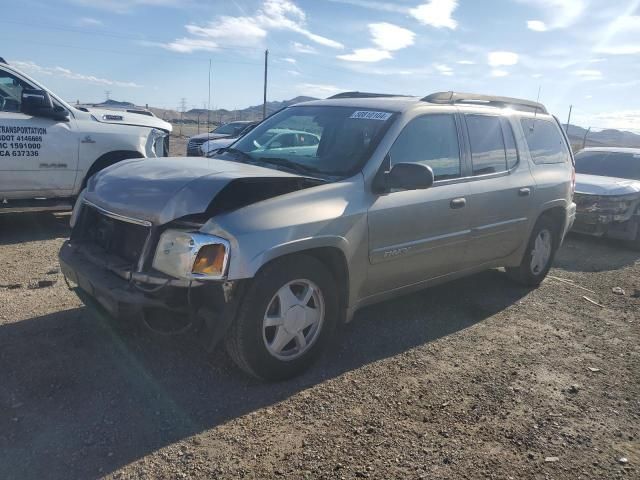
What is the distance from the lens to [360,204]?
3689 mm

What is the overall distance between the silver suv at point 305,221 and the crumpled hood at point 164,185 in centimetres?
1

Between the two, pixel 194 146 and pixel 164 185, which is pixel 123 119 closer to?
pixel 164 185

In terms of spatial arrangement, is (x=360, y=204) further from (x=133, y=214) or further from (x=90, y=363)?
(x=90, y=363)

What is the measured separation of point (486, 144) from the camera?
488 centimetres

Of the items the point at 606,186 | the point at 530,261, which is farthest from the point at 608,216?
the point at 530,261

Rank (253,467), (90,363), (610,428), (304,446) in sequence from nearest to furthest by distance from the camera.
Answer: (253,467), (304,446), (610,428), (90,363)

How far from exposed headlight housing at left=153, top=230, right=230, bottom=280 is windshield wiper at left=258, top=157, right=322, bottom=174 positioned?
110cm

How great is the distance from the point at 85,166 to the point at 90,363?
13.4ft

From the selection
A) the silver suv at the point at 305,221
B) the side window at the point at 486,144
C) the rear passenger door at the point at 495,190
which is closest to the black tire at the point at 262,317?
the silver suv at the point at 305,221

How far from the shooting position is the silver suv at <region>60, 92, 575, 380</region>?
3111 mm

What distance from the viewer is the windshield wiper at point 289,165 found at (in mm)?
3920

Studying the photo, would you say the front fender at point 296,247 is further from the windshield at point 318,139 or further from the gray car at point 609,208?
the gray car at point 609,208

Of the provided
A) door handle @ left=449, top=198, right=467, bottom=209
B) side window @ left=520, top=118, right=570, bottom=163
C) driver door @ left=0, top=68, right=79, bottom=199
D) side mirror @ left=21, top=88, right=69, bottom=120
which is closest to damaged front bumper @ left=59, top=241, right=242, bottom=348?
door handle @ left=449, top=198, right=467, bottom=209

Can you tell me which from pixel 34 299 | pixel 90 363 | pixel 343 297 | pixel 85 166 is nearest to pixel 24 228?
pixel 85 166
